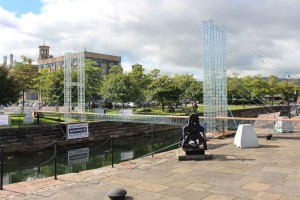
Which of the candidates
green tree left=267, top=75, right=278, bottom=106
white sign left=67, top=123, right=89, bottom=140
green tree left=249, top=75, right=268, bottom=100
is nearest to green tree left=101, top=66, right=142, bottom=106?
white sign left=67, top=123, right=89, bottom=140

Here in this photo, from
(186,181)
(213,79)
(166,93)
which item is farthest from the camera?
(166,93)

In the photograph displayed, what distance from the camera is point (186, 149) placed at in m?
10.2

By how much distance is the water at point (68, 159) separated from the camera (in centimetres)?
1578

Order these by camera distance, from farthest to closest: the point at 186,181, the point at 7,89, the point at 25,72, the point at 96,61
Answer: the point at 96,61 < the point at 25,72 < the point at 7,89 < the point at 186,181

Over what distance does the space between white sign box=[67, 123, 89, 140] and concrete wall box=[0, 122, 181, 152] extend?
1.70ft

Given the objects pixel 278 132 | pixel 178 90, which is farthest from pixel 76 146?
pixel 178 90

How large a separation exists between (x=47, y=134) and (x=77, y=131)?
7.44ft

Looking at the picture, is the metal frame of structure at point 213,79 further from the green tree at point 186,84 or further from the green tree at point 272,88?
the green tree at point 272,88

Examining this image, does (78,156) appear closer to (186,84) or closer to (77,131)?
(77,131)

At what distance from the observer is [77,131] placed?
24938mm

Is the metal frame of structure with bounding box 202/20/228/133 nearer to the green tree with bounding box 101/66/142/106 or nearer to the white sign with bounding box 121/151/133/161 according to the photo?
the white sign with bounding box 121/151/133/161

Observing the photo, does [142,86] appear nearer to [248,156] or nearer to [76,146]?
[76,146]

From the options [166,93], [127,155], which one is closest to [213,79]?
[127,155]

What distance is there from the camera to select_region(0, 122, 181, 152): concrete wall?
21438 mm
